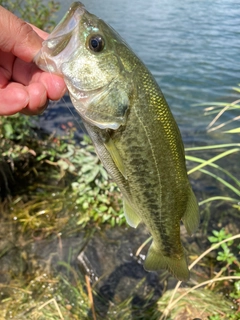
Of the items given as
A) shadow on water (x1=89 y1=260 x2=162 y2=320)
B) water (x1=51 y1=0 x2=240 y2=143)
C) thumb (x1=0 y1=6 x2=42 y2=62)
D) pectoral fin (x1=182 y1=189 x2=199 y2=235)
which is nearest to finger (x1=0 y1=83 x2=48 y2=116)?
thumb (x1=0 y1=6 x2=42 y2=62)

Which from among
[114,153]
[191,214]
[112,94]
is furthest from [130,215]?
[112,94]

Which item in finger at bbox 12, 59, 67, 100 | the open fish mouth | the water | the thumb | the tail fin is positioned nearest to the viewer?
the open fish mouth

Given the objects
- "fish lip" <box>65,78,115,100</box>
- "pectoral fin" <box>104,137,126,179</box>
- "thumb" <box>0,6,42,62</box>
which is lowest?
"pectoral fin" <box>104,137,126,179</box>

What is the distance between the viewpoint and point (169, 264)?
6.81ft

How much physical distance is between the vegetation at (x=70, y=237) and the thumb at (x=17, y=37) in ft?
5.97

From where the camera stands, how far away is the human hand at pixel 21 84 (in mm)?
1832

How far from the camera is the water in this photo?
7.44 m

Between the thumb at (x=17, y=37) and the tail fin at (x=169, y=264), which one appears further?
the tail fin at (x=169, y=264)

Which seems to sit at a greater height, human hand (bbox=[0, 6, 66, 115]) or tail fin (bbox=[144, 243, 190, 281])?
human hand (bbox=[0, 6, 66, 115])

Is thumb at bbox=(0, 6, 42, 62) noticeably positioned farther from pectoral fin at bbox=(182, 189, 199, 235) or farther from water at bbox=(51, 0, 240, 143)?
water at bbox=(51, 0, 240, 143)

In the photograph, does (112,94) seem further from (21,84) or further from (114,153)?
(21,84)

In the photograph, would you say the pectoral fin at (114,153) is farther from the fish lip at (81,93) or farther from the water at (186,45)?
the water at (186,45)

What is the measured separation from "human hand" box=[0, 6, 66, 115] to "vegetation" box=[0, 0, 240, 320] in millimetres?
1683

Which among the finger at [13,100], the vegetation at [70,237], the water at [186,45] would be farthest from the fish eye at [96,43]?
the water at [186,45]
